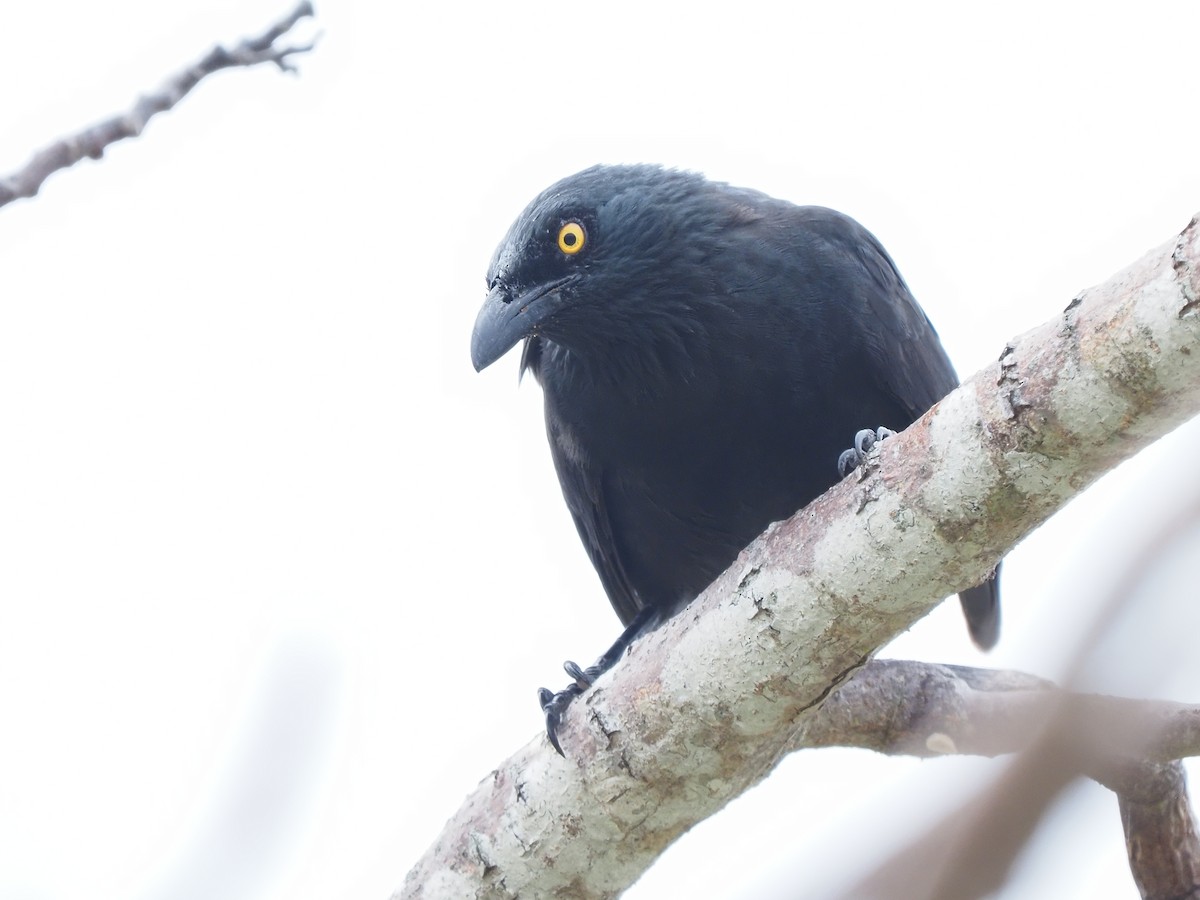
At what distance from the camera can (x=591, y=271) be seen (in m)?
5.25

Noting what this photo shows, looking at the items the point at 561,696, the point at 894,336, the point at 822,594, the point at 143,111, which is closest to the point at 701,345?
the point at 894,336

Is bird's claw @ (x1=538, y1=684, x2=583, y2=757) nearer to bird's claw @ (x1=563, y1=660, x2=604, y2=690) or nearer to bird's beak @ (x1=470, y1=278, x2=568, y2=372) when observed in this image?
bird's claw @ (x1=563, y1=660, x2=604, y2=690)

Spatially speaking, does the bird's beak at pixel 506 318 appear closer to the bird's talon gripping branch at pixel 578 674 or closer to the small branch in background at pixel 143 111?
the bird's talon gripping branch at pixel 578 674

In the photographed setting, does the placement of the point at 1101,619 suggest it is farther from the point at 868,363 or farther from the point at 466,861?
the point at 868,363

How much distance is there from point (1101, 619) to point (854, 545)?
8.04ft

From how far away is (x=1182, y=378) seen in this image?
2.73 m

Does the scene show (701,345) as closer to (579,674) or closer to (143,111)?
(579,674)

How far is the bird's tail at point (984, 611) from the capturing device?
5.77 meters

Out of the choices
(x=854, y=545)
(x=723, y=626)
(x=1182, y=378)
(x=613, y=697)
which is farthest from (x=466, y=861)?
(x=1182, y=378)

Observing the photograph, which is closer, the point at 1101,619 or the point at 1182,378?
the point at 1101,619

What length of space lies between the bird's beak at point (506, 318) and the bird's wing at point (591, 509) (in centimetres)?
51

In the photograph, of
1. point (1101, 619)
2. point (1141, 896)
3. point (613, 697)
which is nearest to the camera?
point (1101, 619)

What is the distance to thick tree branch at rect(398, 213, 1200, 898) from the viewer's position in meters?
2.84

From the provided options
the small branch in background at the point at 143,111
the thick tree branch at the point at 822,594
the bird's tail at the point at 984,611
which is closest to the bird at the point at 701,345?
the thick tree branch at the point at 822,594
